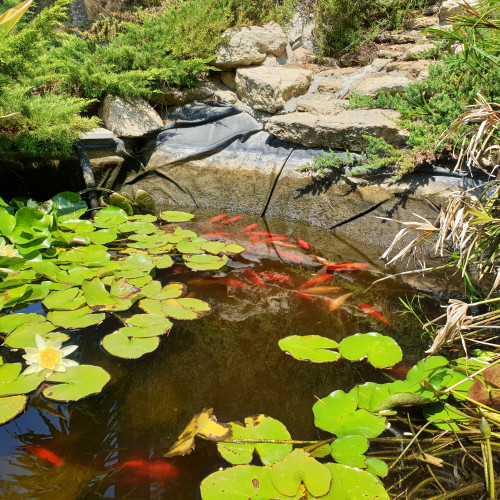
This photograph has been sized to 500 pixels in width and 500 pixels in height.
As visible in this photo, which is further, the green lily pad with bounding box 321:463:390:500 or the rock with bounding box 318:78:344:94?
the rock with bounding box 318:78:344:94

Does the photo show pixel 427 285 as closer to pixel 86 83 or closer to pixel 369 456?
pixel 369 456

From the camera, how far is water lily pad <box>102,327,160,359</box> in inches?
69.3

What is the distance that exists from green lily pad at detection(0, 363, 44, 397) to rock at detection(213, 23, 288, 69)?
3.92 meters

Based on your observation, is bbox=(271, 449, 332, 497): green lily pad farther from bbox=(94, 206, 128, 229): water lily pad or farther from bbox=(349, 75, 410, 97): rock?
bbox=(349, 75, 410, 97): rock

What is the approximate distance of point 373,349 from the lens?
5.98ft

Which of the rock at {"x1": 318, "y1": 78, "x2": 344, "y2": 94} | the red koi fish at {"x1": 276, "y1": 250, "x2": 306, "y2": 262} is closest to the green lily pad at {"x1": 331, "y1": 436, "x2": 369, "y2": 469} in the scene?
the red koi fish at {"x1": 276, "y1": 250, "x2": 306, "y2": 262}

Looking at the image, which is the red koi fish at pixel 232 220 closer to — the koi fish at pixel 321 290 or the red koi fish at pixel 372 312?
the koi fish at pixel 321 290

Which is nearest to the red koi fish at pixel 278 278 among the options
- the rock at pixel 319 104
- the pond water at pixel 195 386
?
the pond water at pixel 195 386

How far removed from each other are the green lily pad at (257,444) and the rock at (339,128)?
8.55ft

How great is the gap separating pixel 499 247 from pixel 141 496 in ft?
5.04

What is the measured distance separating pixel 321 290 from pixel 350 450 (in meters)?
Answer: 1.22

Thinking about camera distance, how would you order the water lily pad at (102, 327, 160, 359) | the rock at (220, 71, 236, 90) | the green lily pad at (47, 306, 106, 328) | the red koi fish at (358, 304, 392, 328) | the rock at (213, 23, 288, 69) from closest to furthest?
the water lily pad at (102, 327, 160, 359), the green lily pad at (47, 306, 106, 328), the red koi fish at (358, 304, 392, 328), the rock at (213, 23, 288, 69), the rock at (220, 71, 236, 90)

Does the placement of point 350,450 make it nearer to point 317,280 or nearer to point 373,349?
point 373,349

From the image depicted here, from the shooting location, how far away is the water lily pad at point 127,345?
176 cm
